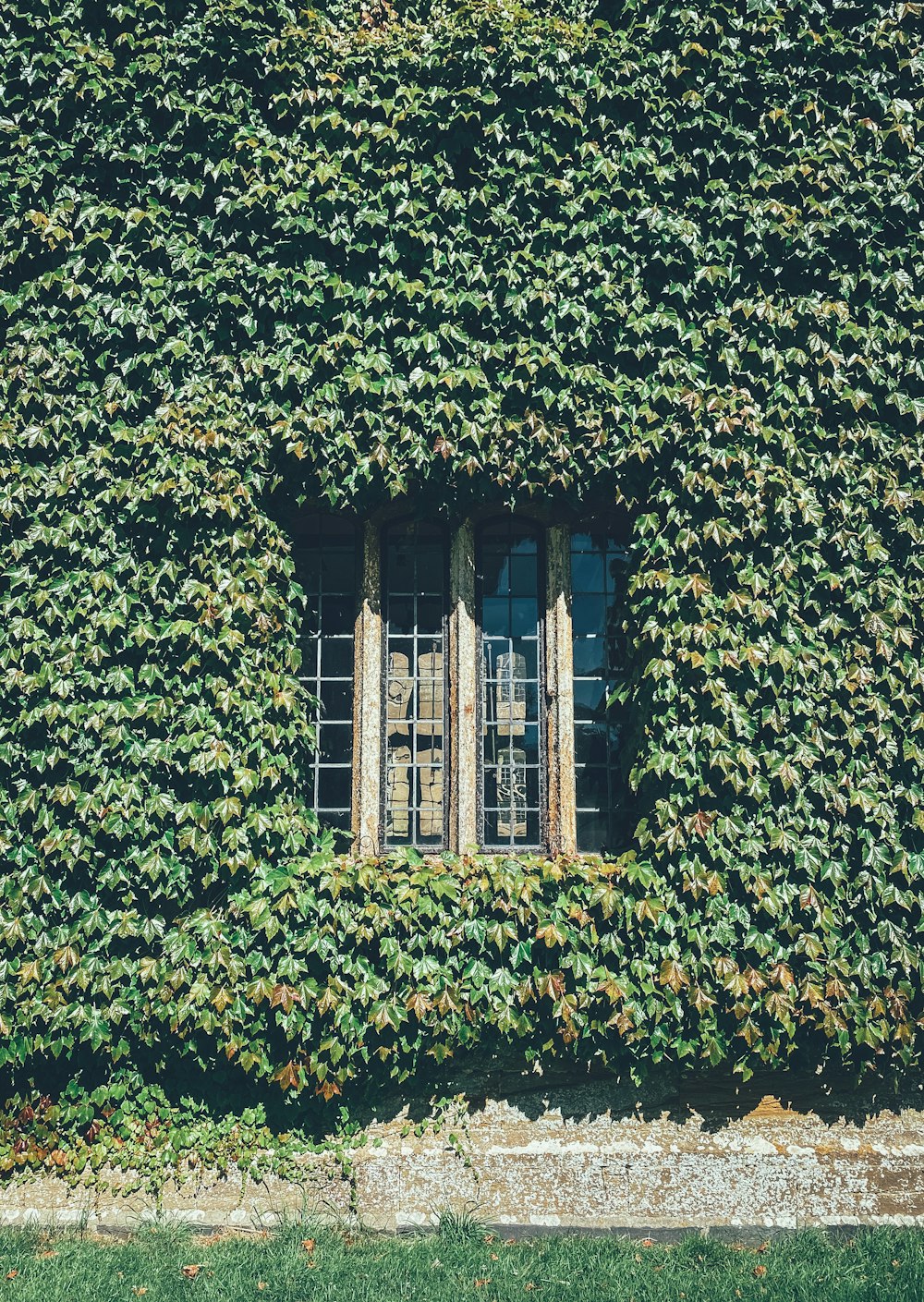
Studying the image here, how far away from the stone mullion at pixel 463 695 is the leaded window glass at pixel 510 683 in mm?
112

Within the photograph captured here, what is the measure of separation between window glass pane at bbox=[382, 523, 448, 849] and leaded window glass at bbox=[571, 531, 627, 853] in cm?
86

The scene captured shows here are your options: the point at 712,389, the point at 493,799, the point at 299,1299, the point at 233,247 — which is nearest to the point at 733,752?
the point at 493,799

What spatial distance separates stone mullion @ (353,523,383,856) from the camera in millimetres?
5027

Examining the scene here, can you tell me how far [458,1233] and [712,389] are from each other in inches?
191

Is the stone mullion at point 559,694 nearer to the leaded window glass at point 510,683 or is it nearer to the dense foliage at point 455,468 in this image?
the leaded window glass at point 510,683

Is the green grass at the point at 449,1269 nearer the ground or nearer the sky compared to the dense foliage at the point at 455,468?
nearer the ground

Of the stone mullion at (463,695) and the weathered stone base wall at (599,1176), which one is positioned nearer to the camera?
the weathered stone base wall at (599,1176)

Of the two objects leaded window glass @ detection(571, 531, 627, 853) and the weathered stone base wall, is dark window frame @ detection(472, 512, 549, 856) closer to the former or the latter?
leaded window glass @ detection(571, 531, 627, 853)

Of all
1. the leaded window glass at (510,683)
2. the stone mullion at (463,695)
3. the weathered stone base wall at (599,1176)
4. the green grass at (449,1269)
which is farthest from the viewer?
the leaded window glass at (510,683)

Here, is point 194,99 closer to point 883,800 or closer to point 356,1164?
point 883,800

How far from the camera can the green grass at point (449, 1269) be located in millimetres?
3727

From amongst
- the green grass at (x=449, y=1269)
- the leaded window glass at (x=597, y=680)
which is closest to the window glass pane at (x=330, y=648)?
the leaded window glass at (x=597, y=680)

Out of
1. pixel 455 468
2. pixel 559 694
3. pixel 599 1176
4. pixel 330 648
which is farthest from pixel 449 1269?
pixel 455 468

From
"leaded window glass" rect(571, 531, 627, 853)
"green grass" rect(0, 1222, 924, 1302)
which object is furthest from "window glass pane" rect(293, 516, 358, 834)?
"green grass" rect(0, 1222, 924, 1302)
